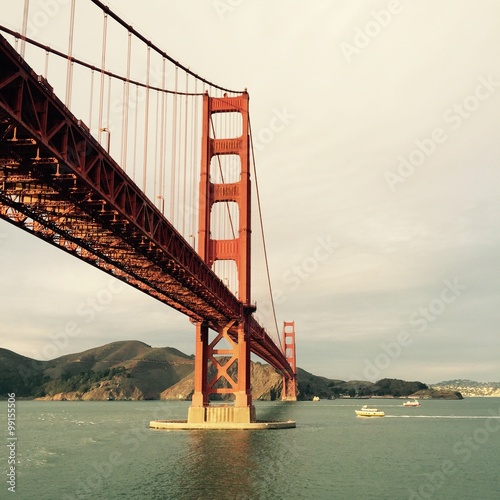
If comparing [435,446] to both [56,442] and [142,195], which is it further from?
[142,195]

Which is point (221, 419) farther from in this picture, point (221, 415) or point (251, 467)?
point (251, 467)

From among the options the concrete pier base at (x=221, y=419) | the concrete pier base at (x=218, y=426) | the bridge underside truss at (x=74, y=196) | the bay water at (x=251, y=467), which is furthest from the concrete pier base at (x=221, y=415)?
the bridge underside truss at (x=74, y=196)

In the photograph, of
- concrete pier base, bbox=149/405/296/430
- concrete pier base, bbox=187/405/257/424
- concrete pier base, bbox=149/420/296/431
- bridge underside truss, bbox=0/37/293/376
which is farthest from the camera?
concrete pier base, bbox=187/405/257/424

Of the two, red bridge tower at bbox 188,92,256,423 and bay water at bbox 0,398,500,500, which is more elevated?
red bridge tower at bbox 188,92,256,423

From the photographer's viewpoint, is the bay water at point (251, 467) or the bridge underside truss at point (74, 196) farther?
the bay water at point (251, 467)

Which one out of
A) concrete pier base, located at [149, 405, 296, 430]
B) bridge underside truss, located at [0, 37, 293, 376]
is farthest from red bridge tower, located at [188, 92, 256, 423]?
bridge underside truss, located at [0, 37, 293, 376]

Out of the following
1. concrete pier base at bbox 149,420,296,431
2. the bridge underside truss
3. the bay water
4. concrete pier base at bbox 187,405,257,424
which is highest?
the bridge underside truss

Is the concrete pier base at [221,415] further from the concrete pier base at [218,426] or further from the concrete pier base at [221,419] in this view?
the concrete pier base at [218,426]

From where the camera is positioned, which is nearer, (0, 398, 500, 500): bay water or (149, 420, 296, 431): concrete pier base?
(0, 398, 500, 500): bay water

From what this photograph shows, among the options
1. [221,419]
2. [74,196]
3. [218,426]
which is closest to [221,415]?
[221,419]

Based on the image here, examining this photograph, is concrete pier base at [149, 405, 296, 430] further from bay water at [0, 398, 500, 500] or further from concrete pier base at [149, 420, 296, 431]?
bay water at [0, 398, 500, 500]
